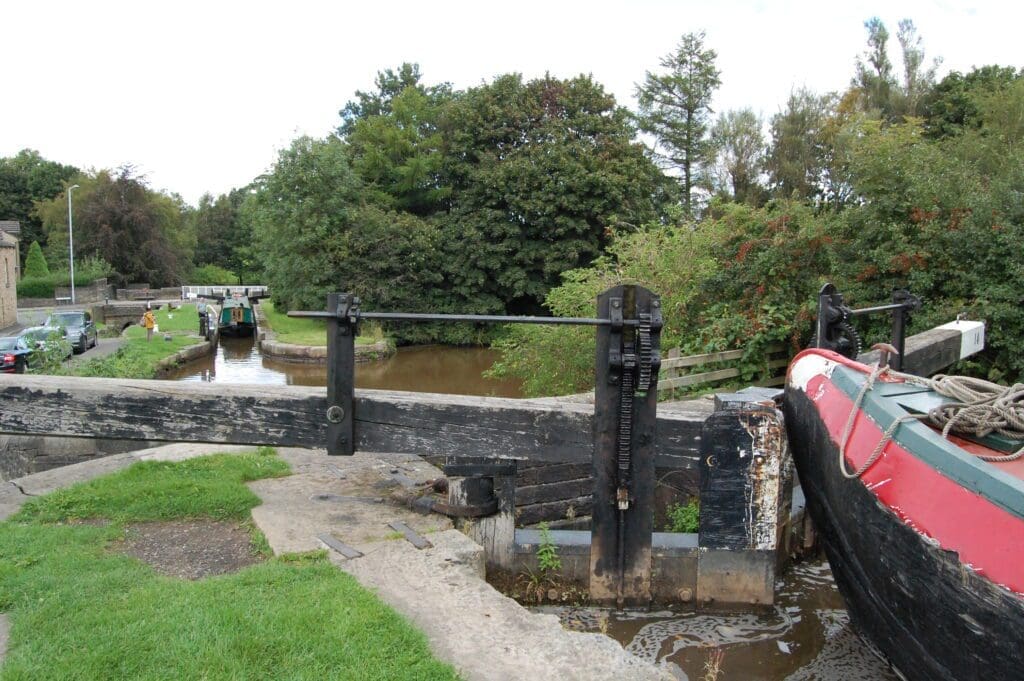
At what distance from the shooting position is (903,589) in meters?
2.78

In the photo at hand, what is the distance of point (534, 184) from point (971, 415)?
25.8 meters

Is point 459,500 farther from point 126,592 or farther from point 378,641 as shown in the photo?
point 126,592

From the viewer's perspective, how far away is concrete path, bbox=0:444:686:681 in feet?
9.07

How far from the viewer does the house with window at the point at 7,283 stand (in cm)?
3159

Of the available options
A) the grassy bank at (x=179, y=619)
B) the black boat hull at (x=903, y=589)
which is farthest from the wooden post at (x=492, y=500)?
the black boat hull at (x=903, y=589)

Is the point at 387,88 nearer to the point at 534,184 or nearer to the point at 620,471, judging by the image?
the point at 534,184

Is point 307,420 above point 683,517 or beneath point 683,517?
above

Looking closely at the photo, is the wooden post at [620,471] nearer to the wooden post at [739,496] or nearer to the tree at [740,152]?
Answer: the wooden post at [739,496]

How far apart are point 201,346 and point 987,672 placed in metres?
26.3

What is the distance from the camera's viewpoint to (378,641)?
273cm

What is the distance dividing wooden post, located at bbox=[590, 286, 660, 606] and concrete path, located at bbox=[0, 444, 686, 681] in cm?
59

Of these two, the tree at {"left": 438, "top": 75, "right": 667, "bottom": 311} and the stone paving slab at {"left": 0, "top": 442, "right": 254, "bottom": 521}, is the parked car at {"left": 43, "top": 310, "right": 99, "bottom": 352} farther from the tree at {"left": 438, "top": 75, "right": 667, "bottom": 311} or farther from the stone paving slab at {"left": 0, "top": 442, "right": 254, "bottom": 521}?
the stone paving slab at {"left": 0, "top": 442, "right": 254, "bottom": 521}

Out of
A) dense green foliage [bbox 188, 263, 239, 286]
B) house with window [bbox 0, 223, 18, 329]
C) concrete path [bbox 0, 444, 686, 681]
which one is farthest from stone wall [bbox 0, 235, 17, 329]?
concrete path [bbox 0, 444, 686, 681]

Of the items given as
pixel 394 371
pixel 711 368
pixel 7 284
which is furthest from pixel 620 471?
pixel 7 284
